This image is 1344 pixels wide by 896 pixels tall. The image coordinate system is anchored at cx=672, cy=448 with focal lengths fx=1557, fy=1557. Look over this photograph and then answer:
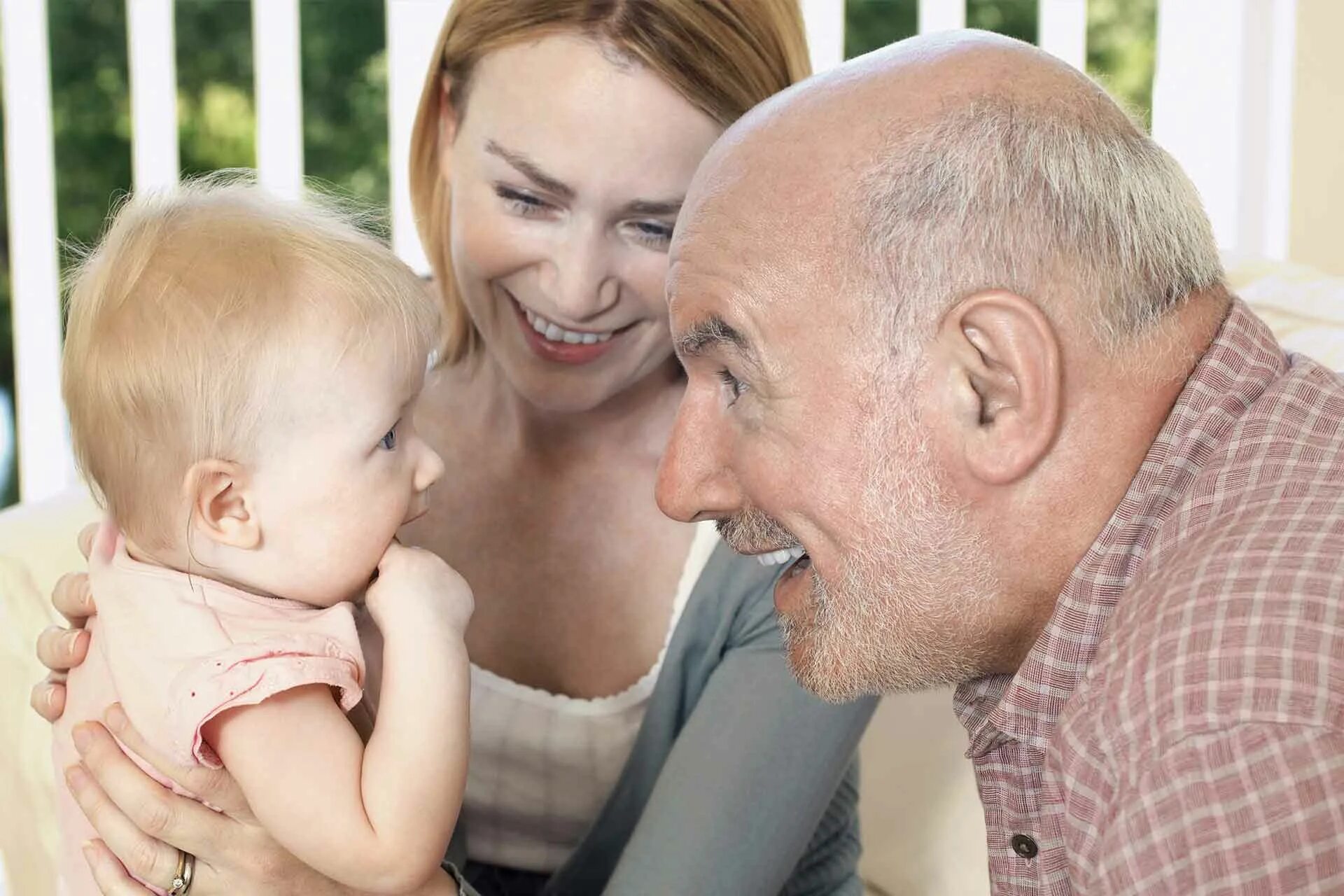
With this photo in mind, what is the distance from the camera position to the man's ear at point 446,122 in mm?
1749

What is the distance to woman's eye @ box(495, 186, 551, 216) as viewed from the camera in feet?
5.33

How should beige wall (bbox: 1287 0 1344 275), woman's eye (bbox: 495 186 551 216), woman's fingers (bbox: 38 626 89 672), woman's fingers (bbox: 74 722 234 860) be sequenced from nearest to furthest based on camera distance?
woman's fingers (bbox: 74 722 234 860), woman's fingers (bbox: 38 626 89 672), woman's eye (bbox: 495 186 551 216), beige wall (bbox: 1287 0 1344 275)

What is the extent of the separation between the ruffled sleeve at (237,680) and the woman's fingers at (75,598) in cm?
26

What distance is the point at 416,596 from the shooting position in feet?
4.18

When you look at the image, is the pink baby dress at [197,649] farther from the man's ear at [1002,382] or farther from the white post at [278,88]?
the white post at [278,88]

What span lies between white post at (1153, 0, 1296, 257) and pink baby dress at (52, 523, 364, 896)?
2018 millimetres

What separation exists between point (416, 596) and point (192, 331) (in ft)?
0.90

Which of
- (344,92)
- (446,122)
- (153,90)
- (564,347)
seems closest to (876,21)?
(344,92)

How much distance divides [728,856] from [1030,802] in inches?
14.4

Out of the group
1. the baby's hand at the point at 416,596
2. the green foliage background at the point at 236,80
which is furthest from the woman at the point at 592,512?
the green foliage background at the point at 236,80

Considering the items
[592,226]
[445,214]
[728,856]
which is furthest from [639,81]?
[728,856]

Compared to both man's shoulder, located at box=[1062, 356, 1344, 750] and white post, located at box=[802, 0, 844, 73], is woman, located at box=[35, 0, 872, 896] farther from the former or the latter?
white post, located at box=[802, 0, 844, 73]

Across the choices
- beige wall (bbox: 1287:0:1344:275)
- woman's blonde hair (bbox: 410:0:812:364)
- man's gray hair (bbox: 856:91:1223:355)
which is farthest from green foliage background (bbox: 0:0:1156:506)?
man's gray hair (bbox: 856:91:1223:355)

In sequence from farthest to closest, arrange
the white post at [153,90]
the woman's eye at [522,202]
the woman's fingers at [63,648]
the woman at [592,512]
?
the white post at [153,90]
the woman's eye at [522,202]
the woman at [592,512]
the woman's fingers at [63,648]
